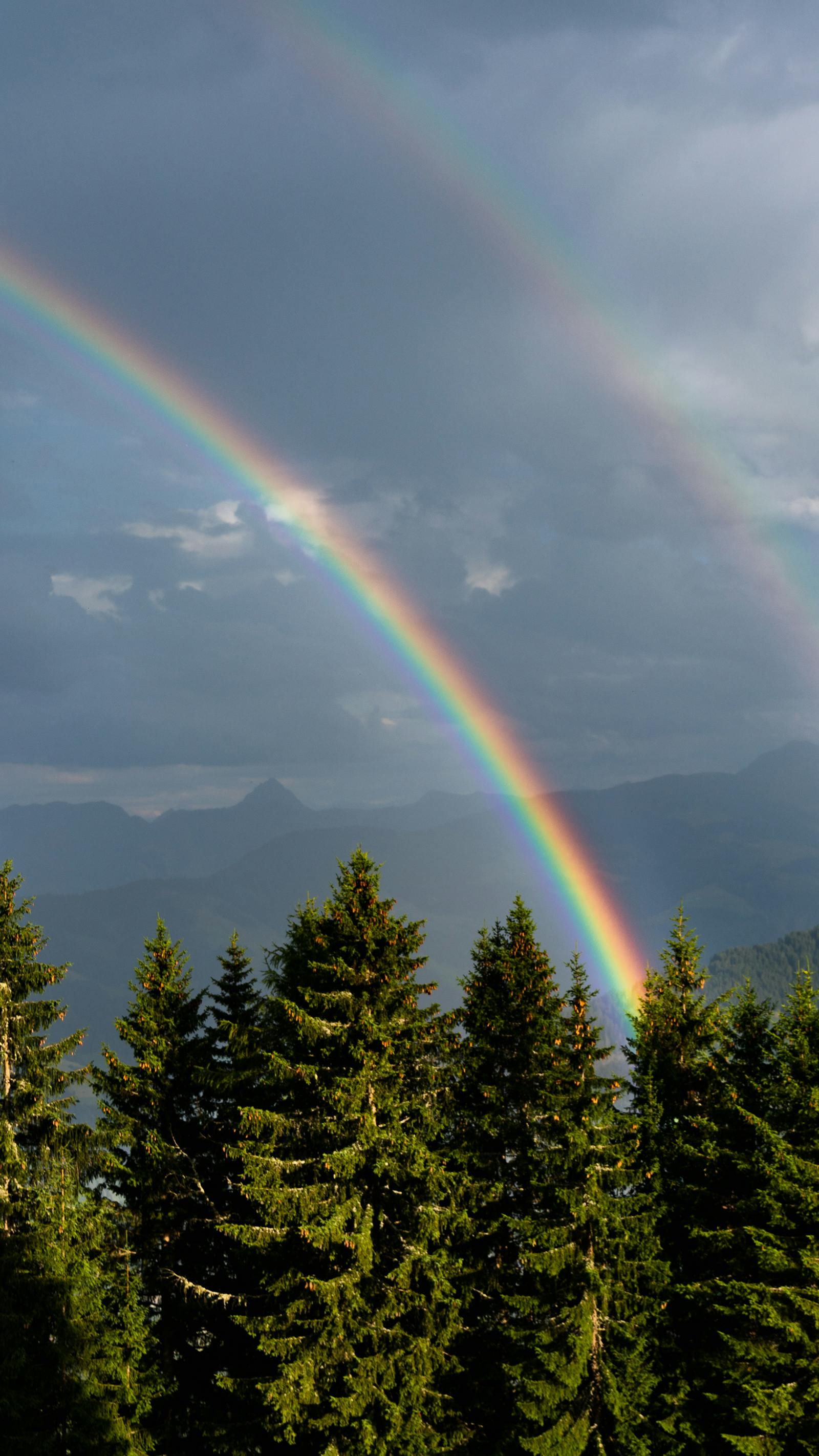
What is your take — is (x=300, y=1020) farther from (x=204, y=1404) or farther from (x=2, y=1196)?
(x=204, y=1404)

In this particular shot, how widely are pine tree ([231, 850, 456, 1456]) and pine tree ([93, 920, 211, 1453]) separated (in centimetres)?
325

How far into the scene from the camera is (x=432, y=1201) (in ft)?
79.6

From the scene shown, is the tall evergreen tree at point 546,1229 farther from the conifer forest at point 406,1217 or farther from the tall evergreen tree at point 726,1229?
the tall evergreen tree at point 726,1229

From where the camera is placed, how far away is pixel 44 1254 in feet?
75.0

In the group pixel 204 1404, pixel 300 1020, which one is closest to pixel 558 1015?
pixel 300 1020

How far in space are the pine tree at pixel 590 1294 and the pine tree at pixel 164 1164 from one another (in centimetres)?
935

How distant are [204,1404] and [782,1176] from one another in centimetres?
1601

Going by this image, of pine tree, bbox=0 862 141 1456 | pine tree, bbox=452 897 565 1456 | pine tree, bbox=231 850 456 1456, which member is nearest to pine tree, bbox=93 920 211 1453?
pine tree, bbox=0 862 141 1456

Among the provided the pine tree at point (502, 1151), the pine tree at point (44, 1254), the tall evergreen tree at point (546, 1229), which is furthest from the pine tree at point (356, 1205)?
the pine tree at point (44, 1254)

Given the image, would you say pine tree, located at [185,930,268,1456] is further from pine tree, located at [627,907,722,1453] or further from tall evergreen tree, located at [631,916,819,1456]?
tall evergreen tree, located at [631,916,819,1456]

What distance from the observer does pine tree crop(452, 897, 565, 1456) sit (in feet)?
80.5

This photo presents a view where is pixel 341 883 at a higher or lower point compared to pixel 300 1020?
higher

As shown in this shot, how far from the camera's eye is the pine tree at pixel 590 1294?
22250 mm

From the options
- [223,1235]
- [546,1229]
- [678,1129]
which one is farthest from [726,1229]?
[223,1235]
